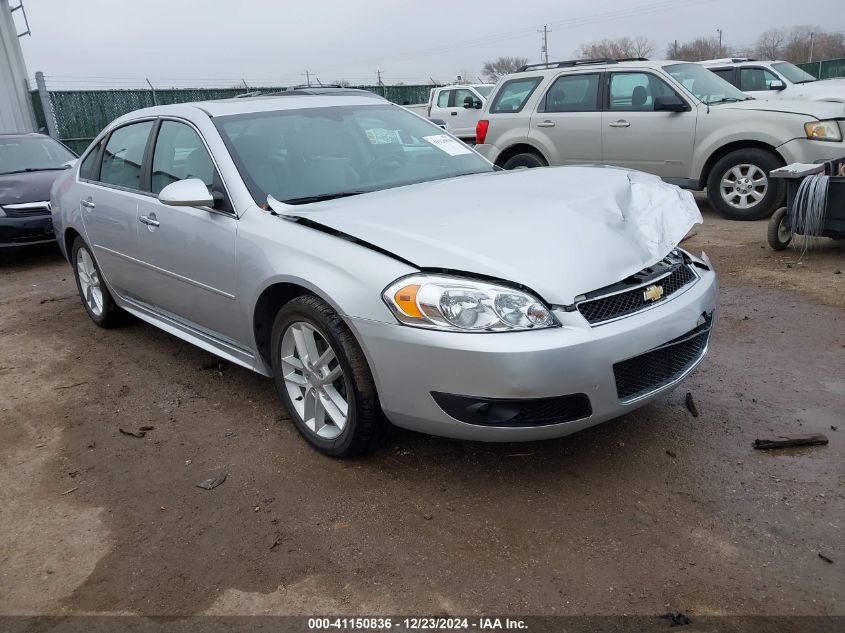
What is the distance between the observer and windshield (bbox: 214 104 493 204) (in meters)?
3.65

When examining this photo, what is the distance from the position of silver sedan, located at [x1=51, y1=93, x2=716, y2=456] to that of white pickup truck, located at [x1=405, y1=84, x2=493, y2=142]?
12404 millimetres

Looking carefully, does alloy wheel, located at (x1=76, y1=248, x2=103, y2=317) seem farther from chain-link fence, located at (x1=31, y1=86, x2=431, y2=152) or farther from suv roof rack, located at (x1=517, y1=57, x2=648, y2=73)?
chain-link fence, located at (x1=31, y1=86, x2=431, y2=152)

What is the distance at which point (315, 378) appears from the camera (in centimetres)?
325

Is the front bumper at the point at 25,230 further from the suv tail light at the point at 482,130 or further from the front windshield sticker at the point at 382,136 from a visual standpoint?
the suv tail light at the point at 482,130

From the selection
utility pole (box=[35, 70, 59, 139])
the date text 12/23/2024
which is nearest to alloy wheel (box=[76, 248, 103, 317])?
the date text 12/23/2024

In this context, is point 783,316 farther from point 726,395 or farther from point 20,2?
point 20,2

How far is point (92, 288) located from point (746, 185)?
702 centimetres

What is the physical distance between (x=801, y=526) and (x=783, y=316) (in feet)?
8.99

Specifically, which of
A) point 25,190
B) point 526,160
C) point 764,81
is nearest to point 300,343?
point 25,190

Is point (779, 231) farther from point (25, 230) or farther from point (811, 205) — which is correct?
point (25, 230)

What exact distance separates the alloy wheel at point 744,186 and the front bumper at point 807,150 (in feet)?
1.05

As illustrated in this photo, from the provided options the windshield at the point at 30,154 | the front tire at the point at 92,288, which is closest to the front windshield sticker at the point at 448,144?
the front tire at the point at 92,288

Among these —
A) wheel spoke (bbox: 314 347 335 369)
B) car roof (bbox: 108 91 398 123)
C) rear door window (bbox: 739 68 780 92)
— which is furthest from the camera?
rear door window (bbox: 739 68 780 92)

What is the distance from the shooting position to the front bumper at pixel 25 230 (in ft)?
26.2
